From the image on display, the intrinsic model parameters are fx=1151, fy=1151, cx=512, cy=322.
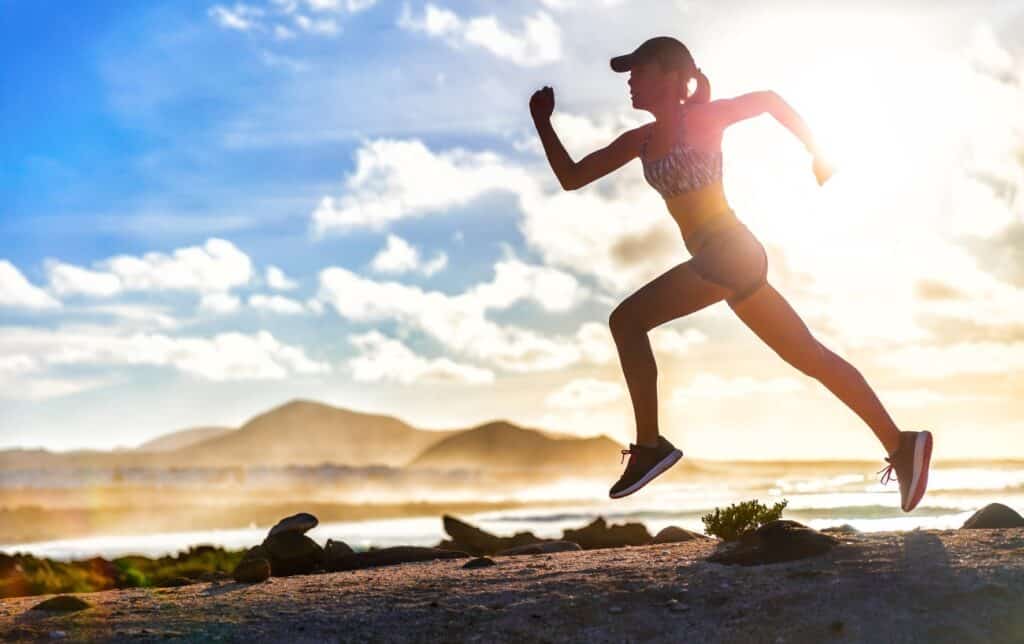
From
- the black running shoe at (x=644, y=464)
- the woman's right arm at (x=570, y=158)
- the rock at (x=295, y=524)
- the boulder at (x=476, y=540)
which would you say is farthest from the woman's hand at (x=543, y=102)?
the boulder at (x=476, y=540)

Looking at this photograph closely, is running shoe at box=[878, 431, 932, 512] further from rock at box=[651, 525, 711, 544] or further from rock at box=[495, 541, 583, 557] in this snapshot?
rock at box=[495, 541, 583, 557]

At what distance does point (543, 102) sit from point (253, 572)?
174 inches

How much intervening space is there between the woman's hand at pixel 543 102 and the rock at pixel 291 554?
4746mm

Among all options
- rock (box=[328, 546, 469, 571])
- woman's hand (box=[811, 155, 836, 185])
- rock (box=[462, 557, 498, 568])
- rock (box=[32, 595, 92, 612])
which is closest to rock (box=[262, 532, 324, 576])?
rock (box=[328, 546, 469, 571])

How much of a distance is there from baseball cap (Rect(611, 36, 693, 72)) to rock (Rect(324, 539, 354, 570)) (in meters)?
5.23

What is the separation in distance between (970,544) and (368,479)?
53.8 m

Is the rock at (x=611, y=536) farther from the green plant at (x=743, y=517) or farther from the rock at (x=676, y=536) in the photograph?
the green plant at (x=743, y=517)

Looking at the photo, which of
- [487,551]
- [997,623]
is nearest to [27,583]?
[487,551]

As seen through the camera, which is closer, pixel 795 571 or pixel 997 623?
pixel 997 623

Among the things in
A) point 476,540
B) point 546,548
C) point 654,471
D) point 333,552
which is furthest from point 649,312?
point 476,540

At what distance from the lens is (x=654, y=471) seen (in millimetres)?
7648

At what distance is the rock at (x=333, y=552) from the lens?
10.4 metres

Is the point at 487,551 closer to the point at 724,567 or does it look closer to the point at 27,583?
the point at 27,583

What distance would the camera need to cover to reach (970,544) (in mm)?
8031
